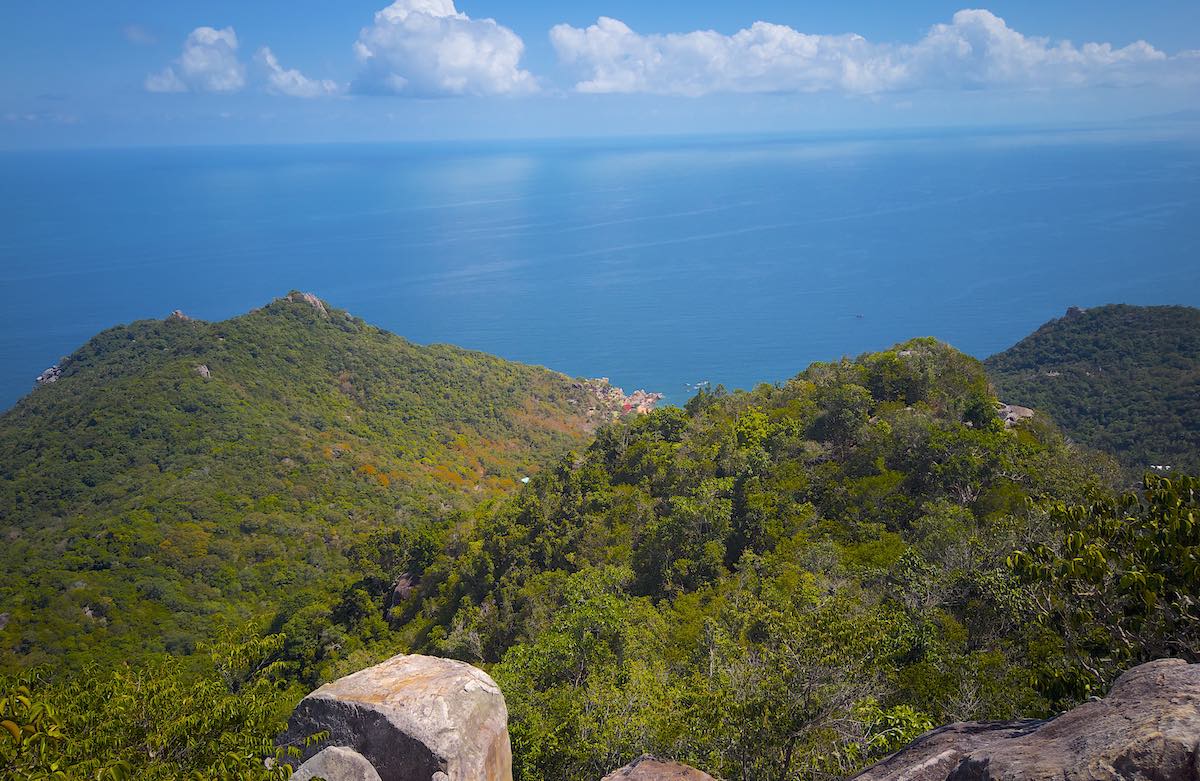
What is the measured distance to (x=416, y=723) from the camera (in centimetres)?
953

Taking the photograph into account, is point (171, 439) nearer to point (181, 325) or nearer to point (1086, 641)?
point (181, 325)

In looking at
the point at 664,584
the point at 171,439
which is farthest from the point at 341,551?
the point at 664,584

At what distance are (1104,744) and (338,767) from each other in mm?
8182

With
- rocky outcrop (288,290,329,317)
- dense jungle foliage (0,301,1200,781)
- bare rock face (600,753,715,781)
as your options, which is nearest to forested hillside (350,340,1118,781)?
dense jungle foliage (0,301,1200,781)

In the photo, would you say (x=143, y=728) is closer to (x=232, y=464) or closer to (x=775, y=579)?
(x=775, y=579)

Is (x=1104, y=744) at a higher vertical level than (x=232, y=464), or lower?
higher

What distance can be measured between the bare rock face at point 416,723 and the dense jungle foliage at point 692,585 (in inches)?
45.9

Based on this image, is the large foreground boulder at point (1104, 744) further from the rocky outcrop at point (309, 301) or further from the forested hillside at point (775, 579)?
the rocky outcrop at point (309, 301)

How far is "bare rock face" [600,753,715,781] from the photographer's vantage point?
9.45 m

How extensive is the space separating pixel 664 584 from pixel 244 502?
119 ft

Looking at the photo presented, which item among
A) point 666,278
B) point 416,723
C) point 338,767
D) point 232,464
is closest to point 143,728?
point 338,767

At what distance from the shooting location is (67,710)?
862 cm

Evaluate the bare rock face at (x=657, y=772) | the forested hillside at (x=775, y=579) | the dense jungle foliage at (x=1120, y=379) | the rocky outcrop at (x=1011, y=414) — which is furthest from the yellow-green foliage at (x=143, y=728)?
the dense jungle foliage at (x=1120, y=379)

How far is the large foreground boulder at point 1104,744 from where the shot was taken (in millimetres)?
5254
